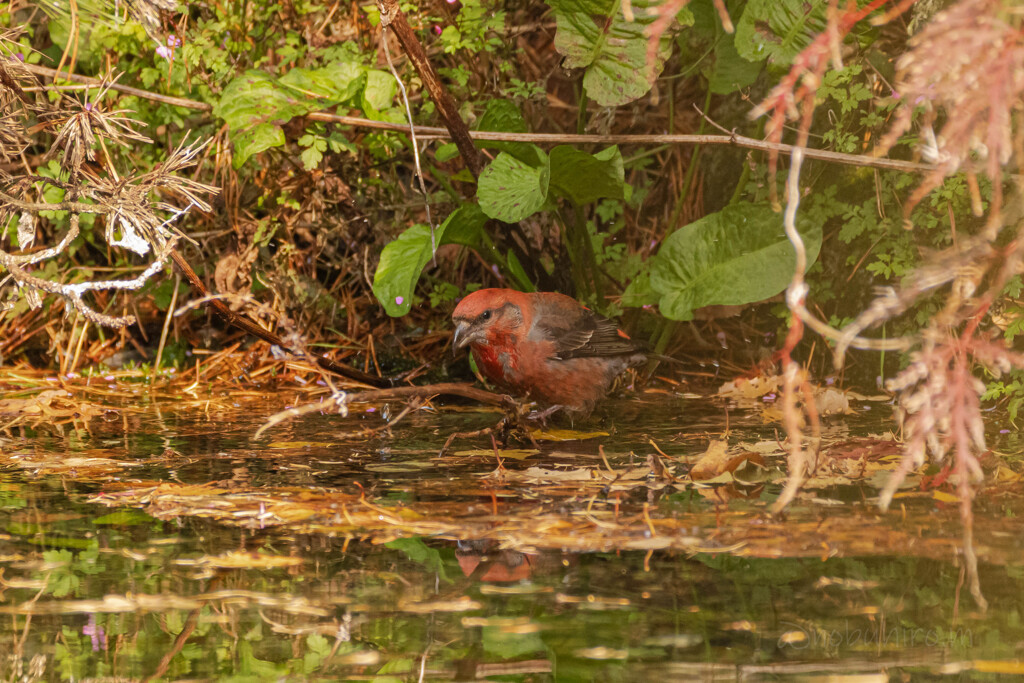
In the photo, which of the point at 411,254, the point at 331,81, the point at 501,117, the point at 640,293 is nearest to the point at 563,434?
the point at 640,293

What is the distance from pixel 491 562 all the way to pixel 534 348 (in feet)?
6.19

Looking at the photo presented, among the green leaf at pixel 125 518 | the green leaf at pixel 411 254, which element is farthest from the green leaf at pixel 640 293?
the green leaf at pixel 125 518

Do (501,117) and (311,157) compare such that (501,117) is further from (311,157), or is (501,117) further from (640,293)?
(640,293)

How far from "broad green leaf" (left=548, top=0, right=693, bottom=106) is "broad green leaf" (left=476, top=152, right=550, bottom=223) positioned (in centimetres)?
45

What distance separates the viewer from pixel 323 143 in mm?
4227

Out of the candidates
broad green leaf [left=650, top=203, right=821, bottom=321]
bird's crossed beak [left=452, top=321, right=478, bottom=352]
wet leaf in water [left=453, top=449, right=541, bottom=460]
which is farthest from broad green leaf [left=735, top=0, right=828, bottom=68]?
wet leaf in water [left=453, top=449, right=541, bottom=460]

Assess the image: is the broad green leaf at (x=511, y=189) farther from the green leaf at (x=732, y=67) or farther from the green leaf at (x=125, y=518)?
the green leaf at (x=125, y=518)

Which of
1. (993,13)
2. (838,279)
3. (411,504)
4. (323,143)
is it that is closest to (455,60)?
(323,143)

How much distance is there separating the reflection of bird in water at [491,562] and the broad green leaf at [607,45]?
7.48ft

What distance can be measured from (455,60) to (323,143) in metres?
1.12

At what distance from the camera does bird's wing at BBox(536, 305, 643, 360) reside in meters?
4.06

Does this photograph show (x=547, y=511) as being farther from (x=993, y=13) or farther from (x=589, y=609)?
(x=993, y=13)

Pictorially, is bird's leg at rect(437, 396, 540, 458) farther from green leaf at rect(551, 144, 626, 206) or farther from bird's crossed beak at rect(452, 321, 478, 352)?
green leaf at rect(551, 144, 626, 206)

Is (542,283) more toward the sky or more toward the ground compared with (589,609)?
more toward the sky
